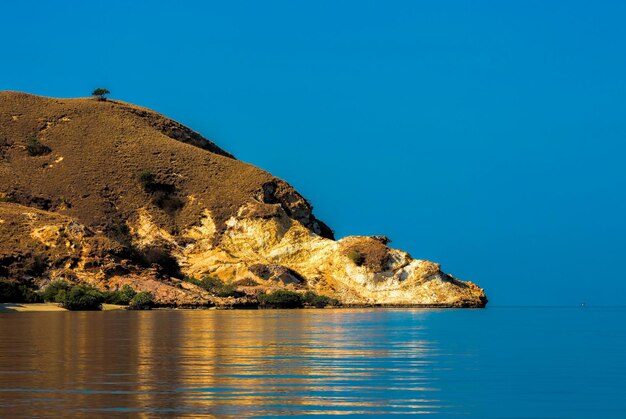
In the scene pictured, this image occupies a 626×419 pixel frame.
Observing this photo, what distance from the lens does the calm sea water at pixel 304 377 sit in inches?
741

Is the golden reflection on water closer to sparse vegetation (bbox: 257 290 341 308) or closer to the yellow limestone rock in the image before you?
sparse vegetation (bbox: 257 290 341 308)

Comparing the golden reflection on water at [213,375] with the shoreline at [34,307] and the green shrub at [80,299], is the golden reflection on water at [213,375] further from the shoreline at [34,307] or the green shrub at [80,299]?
the green shrub at [80,299]

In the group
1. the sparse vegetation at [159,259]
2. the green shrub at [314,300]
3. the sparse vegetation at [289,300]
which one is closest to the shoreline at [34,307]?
the sparse vegetation at [289,300]

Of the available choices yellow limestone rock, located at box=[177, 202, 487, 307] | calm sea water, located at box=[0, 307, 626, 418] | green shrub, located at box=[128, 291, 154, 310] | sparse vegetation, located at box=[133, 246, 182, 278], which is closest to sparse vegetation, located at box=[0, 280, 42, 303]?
green shrub, located at box=[128, 291, 154, 310]

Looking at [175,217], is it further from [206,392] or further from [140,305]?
[206,392]

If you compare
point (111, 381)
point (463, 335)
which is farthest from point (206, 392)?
point (463, 335)

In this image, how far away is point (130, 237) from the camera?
132 metres

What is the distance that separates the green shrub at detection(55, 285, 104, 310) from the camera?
8862cm

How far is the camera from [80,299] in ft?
292

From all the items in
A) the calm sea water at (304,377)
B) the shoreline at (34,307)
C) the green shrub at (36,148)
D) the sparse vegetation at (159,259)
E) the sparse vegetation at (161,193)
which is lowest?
the calm sea water at (304,377)

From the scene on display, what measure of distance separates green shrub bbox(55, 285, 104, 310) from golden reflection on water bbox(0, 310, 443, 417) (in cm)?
4684

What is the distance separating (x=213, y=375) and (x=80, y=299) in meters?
66.8

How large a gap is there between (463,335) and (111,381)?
28801mm

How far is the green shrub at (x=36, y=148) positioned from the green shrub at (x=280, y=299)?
53767 millimetres
